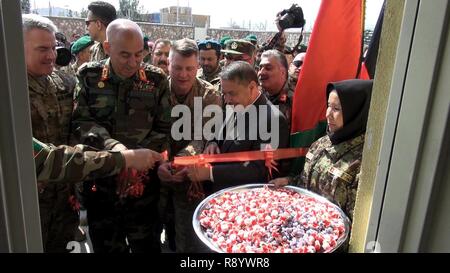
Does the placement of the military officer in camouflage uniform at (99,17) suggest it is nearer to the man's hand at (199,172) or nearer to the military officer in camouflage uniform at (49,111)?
the military officer in camouflage uniform at (49,111)

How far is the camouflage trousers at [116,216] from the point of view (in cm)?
281

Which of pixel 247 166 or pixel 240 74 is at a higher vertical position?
pixel 240 74

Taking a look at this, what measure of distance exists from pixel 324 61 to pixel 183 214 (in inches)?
71.4

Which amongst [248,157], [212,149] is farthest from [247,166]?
[212,149]

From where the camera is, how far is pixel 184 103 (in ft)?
10.6

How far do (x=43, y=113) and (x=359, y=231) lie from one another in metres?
2.29

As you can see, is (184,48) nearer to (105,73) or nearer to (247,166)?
(105,73)

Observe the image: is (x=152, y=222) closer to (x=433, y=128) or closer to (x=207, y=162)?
(x=207, y=162)

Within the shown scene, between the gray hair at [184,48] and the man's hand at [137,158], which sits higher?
the gray hair at [184,48]

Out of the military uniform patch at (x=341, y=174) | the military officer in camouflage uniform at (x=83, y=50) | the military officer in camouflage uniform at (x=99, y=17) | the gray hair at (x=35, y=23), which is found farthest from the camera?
the military officer in camouflage uniform at (x=83, y=50)

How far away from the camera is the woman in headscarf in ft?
6.83

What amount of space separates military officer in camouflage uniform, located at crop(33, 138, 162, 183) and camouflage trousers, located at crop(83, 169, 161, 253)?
570mm

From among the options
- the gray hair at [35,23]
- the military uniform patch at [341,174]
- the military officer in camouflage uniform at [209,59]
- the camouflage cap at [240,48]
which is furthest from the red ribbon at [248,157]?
the camouflage cap at [240,48]

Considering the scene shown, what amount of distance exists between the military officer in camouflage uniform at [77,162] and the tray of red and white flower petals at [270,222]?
56 cm
